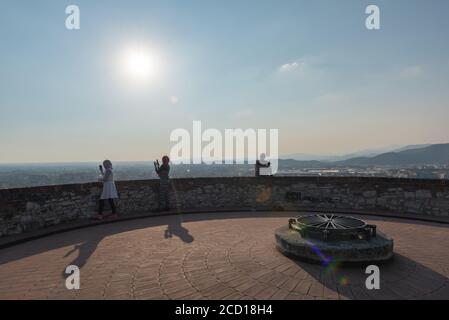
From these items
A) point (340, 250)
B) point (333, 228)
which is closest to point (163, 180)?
point (333, 228)

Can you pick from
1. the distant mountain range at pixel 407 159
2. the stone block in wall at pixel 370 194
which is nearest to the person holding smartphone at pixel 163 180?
the stone block in wall at pixel 370 194

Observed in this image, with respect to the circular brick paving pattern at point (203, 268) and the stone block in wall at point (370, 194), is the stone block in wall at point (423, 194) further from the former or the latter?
the circular brick paving pattern at point (203, 268)

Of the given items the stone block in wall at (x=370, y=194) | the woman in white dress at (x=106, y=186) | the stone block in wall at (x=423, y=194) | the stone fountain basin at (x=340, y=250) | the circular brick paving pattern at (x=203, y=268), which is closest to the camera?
the circular brick paving pattern at (x=203, y=268)

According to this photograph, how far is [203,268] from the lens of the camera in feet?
14.1

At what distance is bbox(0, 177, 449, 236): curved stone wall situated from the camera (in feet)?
23.3

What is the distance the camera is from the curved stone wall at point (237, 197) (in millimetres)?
7116

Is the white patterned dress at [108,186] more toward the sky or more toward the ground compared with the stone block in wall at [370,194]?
more toward the sky

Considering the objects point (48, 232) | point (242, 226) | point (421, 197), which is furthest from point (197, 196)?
point (421, 197)

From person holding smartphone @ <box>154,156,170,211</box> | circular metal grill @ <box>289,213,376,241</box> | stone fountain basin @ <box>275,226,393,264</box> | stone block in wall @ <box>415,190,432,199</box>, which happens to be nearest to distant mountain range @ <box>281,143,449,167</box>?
stone block in wall @ <box>415,190,432,199</box>

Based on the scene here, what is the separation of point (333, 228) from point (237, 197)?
5845 millimetres

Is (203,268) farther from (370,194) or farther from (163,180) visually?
(370,194)

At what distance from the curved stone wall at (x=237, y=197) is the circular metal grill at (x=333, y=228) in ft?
14.5

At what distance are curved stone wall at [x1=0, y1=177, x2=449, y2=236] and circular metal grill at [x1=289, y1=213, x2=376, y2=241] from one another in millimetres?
4432
